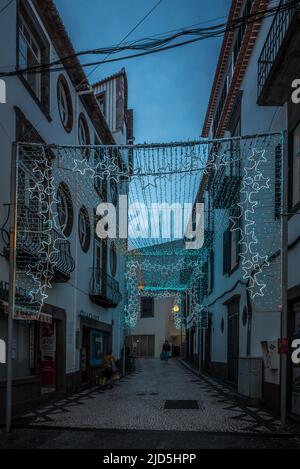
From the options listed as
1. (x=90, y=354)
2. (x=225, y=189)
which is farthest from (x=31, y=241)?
(x=90, y=354)

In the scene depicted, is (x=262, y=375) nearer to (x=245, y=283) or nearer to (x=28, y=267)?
(x=245, y=283)

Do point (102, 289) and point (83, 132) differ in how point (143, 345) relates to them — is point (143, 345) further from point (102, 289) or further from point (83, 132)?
point (83, 132)

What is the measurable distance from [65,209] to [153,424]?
6857 mm

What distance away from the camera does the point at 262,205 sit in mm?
11969

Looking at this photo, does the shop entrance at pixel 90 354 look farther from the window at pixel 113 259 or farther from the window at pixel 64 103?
the window at pixel 64 103

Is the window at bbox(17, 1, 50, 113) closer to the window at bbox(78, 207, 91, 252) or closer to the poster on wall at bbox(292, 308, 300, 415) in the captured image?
the window at bbox(78, 207, 91, 252)

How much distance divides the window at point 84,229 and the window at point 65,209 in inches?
48.2

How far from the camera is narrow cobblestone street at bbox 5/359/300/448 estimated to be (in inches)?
290

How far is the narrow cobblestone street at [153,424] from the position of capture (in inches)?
290

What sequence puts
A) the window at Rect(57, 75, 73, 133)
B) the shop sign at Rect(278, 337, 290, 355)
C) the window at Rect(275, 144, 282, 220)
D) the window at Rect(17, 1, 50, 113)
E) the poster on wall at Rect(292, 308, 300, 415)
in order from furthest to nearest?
the window at Rect(57, 75, 73, 133), the window at Rect(17, 1, 50, 113), the window at Rect(275, 144, 282, 220), the poster on wall at Rect(292, 308, 300, 415), the shop sign at Rect(278, 337, 290, 355)

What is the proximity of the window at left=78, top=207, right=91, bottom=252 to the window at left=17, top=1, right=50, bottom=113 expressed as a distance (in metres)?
4.15

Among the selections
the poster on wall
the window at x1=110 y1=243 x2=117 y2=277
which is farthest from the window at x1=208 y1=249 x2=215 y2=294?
the poster on wall

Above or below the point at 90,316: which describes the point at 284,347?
above

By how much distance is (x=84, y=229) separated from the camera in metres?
16.5
